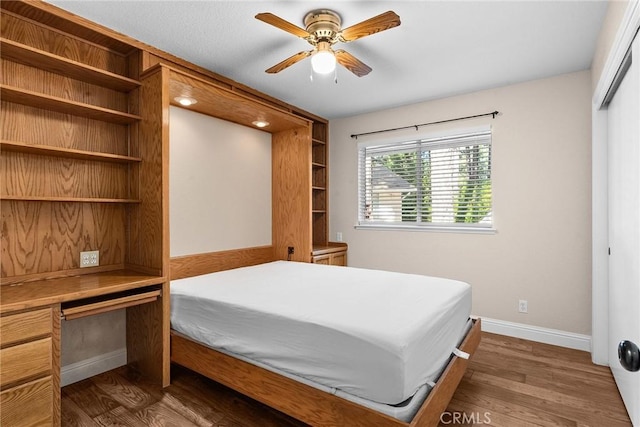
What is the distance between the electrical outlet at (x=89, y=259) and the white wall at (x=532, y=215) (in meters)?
3.06

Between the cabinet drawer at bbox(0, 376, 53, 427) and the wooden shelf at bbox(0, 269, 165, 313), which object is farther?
the wooden shelf at bbox(0, 269, 165, 313)

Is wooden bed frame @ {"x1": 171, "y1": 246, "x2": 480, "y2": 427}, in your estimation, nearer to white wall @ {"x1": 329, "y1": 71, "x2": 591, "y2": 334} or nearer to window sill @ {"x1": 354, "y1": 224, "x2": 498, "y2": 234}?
white wall @ {"x1": 329, "y1": 71, "x2": 591, "y2": 334}

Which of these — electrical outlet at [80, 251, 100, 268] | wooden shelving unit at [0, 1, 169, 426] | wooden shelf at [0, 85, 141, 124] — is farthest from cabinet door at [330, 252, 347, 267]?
wooden shelf at [0, 85, 141, 124]

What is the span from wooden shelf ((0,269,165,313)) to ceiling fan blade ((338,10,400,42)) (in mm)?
2005

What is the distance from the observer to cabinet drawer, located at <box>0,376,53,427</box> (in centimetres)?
154

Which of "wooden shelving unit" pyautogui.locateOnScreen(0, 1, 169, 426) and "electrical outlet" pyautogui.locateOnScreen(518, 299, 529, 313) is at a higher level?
"wooden shelving unit" pyautogui.locateOnScreen(0, 1, 169, 426)

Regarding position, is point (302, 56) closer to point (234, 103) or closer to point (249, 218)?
point (234, 103)

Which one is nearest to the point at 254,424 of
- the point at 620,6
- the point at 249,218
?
the point at 249,218

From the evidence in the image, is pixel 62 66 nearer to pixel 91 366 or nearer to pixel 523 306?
pixel 91 366

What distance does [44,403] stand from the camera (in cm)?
167

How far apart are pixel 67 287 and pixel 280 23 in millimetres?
1980

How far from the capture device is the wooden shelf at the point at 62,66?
187 cm

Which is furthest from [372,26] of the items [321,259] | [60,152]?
[321,259]

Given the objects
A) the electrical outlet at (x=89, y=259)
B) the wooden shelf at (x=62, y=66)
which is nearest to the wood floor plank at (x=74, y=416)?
the electrical outlet at (x=89, y=259)
